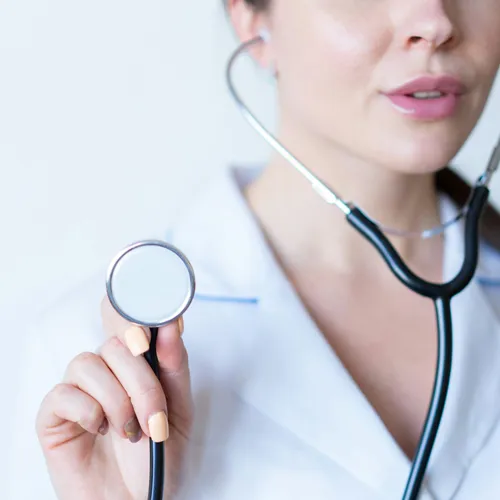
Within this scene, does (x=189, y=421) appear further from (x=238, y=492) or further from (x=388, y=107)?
(x=388, y=107)

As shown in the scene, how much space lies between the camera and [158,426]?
0.58m

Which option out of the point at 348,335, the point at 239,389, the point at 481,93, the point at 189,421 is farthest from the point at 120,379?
the point at 481,93

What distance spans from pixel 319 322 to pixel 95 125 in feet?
1.44

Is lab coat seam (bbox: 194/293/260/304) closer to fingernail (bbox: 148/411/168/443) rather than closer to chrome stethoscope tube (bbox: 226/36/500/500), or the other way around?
chrome stethoscope tube (bbox: 226/36/500/500)

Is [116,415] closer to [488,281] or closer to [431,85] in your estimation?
[431,85]

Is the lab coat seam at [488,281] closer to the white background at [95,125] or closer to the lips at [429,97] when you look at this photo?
the lips at [429,97]

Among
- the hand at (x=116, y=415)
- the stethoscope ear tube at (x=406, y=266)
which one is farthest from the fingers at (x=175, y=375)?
the stethoscope ear tube at (x=406, y=266)

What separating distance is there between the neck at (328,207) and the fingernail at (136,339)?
1.18ft

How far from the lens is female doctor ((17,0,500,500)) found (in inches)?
26.8

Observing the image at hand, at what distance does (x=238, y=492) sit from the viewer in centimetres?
73

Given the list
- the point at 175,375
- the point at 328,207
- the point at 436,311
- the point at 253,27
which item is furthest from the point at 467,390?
the point at 253,27

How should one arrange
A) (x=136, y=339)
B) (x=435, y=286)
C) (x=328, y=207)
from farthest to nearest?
(x=328, y=207)
(x=435, y=286)
(x=136, y=339)

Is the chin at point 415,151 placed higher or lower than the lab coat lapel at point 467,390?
higher

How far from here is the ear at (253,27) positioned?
2.91 ft
